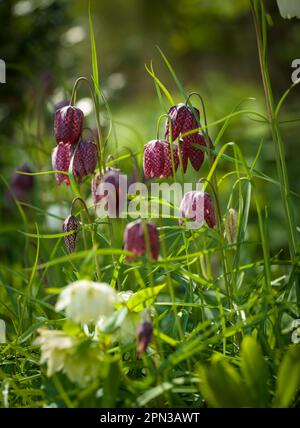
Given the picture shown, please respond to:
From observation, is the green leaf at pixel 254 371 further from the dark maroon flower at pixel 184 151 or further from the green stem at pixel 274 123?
the dark maroon flower at pixel 184 151

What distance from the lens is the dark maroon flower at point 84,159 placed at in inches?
42.6

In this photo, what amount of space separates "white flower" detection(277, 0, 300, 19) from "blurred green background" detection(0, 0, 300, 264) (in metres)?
0.47

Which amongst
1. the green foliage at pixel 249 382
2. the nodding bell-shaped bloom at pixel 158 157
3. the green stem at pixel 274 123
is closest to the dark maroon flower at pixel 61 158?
the nodding bell-shaped bloom at pixel 158 157

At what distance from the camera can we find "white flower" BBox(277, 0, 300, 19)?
1.04 metres

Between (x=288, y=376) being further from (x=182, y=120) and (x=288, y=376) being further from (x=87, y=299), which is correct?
(x=182, y=120)

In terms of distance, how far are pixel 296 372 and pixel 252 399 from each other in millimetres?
73

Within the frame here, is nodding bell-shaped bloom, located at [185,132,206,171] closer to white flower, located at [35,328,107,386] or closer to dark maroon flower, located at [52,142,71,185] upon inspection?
dark maroon flower, located at [52,142,71,185]

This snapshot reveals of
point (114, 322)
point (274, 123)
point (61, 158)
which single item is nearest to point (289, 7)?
point (274, 123)

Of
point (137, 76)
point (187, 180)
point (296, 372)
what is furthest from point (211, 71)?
point (296, 372)

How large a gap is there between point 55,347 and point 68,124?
0.39 m

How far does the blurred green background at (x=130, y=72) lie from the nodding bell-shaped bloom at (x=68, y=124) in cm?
28

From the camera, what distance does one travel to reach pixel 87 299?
0.80m

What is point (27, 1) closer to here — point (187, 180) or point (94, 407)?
point (187, 180)

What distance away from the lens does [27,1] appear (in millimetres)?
2506
